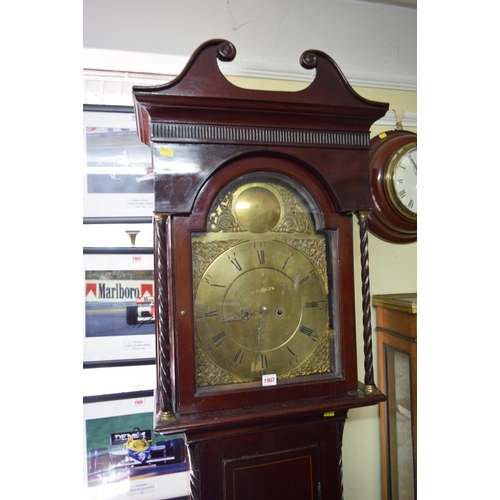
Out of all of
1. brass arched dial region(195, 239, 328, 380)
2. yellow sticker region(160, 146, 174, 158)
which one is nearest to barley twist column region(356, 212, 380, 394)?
brass arched dial region(195, 239, 328, 380)

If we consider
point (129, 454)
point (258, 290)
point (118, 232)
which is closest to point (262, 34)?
point (118, 232)

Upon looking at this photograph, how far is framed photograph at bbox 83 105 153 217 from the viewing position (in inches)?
47.5

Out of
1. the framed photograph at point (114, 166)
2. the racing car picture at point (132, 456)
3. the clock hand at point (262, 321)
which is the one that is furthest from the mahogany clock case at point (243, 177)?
the racing car picture at point (132, 456)

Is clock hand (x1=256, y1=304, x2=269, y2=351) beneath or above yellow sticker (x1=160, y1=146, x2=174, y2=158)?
beneath

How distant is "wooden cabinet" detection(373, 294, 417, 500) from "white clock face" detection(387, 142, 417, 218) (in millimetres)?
346

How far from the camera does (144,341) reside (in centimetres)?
122

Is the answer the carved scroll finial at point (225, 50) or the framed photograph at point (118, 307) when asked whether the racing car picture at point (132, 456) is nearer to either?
the framed photograph at point (118, 307)

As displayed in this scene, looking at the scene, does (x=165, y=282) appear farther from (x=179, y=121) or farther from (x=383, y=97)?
(x=383, y=97)

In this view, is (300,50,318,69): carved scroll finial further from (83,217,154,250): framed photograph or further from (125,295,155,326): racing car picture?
(125,295,155,326): racing car picture

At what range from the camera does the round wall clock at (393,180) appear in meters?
1.35

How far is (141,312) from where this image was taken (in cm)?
123

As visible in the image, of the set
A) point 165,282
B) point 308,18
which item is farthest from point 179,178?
point 308,18

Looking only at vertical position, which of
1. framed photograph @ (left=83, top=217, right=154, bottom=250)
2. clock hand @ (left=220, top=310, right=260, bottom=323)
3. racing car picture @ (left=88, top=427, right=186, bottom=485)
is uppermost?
framed photograph @ (left=83, top=217, right=154, bottom=250)
